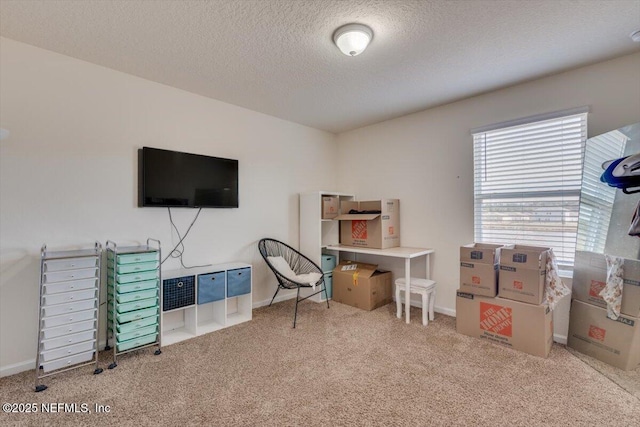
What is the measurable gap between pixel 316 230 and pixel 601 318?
284 cm

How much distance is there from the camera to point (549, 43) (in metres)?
2.21

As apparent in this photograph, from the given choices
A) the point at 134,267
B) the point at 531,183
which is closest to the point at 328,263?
the point at 134,267

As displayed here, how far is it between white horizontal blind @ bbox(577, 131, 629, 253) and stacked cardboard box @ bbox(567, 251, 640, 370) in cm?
14

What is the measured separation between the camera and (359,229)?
387cm

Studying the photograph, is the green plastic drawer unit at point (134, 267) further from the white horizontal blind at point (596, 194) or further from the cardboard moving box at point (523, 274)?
the white horizontal blind at point (596, 194)

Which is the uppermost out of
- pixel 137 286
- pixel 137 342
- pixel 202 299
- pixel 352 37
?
pixel 352 37

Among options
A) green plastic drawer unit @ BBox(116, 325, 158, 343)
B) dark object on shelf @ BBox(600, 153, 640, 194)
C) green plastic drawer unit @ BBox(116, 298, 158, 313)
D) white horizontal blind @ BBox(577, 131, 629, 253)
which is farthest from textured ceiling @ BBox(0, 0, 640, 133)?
green plastic drawer unit @ BBox(116, 325, 158, 343)

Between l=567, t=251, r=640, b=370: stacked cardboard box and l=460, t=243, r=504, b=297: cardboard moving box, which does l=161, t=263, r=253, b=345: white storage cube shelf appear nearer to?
l=460, t=243, r=504, b=297: cardboard moving box

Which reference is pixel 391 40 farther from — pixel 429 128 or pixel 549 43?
pixel 429 128

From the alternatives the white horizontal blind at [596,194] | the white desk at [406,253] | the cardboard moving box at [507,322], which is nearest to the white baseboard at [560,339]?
the cardboard moving box at [507,322]

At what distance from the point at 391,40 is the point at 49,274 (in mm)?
2995

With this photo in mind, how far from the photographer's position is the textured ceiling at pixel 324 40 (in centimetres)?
185

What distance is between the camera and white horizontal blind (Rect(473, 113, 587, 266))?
8.79 ft

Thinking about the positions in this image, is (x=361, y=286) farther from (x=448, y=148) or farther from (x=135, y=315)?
(x=135, y=315)
